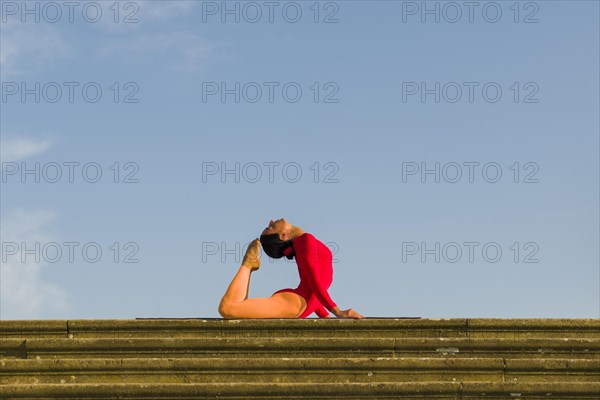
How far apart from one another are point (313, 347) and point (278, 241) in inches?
85.4

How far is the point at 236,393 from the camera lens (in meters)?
9.26

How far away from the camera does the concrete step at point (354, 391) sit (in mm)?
9219

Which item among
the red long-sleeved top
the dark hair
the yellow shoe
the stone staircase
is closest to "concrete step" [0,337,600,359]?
the stone staircase

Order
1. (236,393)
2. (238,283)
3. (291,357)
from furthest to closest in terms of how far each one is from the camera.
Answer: (238,283) < (291,357) < (236,393)

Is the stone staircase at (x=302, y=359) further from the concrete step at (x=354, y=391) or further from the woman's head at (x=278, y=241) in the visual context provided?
the woman's head at (x=278, y=241)

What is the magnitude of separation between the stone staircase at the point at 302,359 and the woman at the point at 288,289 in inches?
31.8

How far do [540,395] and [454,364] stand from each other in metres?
0.87

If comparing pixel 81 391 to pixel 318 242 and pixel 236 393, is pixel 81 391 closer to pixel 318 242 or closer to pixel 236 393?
pixel 236 393

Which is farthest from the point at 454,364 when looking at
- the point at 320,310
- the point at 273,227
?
the point at 273,227

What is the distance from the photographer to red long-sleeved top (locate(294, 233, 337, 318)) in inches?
452

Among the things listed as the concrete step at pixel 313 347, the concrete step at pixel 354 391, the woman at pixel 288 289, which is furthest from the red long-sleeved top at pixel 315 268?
the concrete step at pixel 354 391

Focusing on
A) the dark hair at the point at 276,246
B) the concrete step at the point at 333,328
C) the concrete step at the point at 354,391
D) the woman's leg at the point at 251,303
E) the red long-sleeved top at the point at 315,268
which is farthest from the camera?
the dark hair at the point at 276,246

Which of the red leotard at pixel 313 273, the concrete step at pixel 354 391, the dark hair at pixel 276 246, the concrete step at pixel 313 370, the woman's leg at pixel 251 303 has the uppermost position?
the dark hair at pixel 276 246

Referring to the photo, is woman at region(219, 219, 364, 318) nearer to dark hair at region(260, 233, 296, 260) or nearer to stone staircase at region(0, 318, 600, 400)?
dark hair at region(260, 233, 296, 260)
